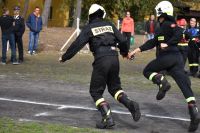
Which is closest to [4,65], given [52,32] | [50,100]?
[50,100]

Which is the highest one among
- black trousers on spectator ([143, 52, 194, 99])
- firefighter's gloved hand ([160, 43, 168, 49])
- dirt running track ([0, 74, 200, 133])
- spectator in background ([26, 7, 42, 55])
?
firefighter's gloved hand ([160, 43, 168, 49])

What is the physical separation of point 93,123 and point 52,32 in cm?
2473

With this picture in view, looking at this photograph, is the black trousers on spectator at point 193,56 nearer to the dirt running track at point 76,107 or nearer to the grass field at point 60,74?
the grass field at point 60,74

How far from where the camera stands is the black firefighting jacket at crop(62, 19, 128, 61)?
29.4ft

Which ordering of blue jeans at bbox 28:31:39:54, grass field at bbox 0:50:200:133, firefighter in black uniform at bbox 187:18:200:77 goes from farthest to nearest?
blue jeans at bbox 28:31:39:54 → firefighter in black uniform at bbox 187:18:200:77 → grass field at bbox 0:50:200:133

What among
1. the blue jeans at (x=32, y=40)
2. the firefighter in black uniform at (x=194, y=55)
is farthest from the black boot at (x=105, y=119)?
the blue jeans at (x=32, y=40)

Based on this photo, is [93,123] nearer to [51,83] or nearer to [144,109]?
[144,109]

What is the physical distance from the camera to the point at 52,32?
33.9 meters

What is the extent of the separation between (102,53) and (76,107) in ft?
7.92

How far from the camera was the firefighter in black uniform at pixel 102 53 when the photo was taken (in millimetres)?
8984

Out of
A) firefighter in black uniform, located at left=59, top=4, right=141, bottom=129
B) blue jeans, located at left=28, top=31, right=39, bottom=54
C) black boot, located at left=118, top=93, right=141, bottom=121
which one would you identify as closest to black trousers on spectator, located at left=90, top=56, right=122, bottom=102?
firefighter in black uniform, located at left=59, top=4, right=141, bottom=129

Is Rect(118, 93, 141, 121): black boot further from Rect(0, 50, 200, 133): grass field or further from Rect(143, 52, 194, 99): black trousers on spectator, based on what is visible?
Rect(143, 52, 194, 99): black trousers on spectator

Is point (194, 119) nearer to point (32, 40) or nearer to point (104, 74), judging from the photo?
point (104, 74)

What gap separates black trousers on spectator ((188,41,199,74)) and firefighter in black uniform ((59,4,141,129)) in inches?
374
